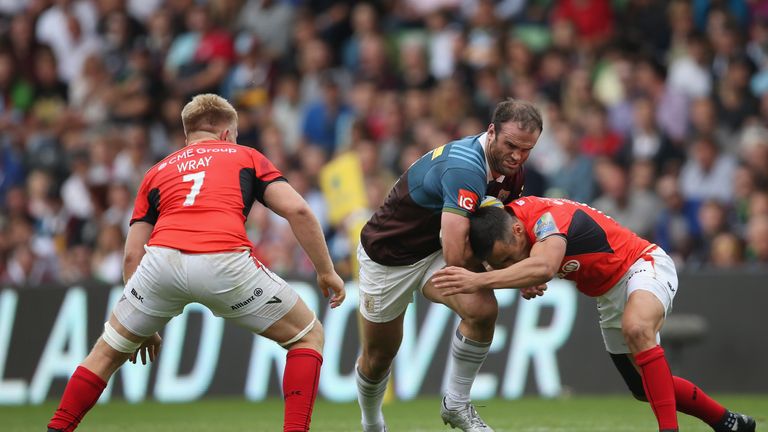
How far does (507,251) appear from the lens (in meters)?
7.69

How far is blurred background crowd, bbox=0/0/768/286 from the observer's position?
14680mm

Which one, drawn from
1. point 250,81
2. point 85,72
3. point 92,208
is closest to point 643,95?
point 250,81

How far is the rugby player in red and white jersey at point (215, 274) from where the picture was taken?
7.21 metres

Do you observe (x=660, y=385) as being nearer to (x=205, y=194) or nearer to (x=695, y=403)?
(x=695, y=403)

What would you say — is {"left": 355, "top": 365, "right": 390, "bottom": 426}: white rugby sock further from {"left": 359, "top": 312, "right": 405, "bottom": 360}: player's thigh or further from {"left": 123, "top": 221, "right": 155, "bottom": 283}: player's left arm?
{"left": 123, "top": 221, "right": 155, "bottom": 283}: player's left arm

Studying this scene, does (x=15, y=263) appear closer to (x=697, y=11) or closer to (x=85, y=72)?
(x=85, y=72)

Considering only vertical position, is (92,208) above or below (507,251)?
above

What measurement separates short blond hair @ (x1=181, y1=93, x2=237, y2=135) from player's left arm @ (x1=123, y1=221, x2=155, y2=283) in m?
0.66

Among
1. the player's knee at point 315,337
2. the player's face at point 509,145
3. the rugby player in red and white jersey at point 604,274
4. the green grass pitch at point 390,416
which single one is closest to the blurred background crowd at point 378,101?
the green grass pitch at point 390,416

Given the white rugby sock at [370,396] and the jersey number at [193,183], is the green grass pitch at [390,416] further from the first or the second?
the jersey number at [193,183]

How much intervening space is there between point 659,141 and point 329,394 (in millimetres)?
5078

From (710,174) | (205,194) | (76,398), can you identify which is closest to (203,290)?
(205,194)

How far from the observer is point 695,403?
8.12 m

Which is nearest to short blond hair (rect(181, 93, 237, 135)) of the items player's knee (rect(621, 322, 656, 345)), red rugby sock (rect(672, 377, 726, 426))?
player's knee (rect(621, 322, 656, 345))
